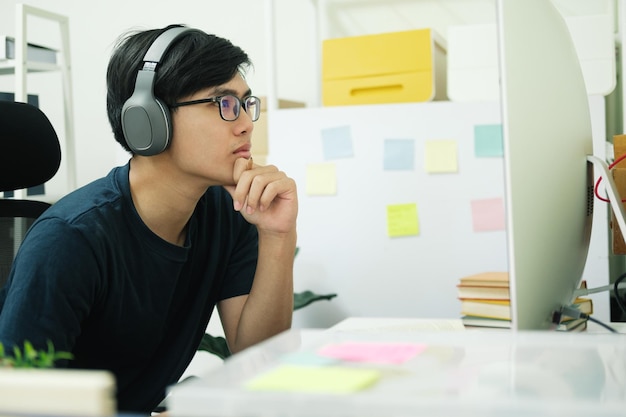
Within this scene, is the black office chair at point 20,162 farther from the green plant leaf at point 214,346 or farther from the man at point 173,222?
the green plant leaf at point 214,346

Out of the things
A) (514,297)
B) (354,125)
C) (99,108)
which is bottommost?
(514,297)

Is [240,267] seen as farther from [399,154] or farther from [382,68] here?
[382,68]

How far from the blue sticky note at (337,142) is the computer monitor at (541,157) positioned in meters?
1.32

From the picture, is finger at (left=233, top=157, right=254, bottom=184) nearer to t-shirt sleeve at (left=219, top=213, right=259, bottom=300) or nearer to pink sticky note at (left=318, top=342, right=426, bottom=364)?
t-shirt sleeve at (left=219, top=213, right=259, bottom=300)

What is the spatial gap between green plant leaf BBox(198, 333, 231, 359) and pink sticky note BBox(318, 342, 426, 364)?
Answer: 4.46 feet

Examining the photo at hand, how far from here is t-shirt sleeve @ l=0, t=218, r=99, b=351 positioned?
0.89 metres

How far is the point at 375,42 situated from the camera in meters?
2.33

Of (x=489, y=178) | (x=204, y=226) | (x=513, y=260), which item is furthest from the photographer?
(x=489, y=178)

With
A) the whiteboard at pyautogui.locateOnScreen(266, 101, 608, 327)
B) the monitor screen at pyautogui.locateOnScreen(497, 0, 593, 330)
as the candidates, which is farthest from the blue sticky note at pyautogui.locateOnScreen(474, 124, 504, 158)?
the monitor screen at pyautogui.locateOnScreen(497, 0, 593, 330)

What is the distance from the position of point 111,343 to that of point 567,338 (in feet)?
2.49

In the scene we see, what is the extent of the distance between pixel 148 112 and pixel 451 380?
824 mm

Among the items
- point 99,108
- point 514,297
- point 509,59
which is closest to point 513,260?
point 514,297

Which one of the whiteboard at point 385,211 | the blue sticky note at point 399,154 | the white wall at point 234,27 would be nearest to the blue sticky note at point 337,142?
the whiteboard at point 385,211

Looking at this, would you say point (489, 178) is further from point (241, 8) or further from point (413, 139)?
point (241, 8)
